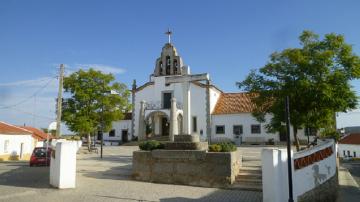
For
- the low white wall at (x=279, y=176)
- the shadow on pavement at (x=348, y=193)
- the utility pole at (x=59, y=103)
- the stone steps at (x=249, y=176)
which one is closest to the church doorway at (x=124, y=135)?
the utility pole at (x=59, y=103)

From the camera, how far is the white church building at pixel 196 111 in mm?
34188

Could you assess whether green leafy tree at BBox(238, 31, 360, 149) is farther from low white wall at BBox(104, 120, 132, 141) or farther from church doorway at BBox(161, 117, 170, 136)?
Result: low white wall at BBox(104, 120, 132, 141)

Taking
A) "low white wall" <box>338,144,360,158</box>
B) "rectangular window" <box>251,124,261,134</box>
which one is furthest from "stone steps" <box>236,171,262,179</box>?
"low white wall" <box>338,144,360,158</box>

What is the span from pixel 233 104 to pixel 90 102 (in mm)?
17613

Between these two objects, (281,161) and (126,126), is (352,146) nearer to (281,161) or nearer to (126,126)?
(126,126)

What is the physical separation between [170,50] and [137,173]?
2295cm

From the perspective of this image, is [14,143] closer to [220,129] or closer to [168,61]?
[168,61]

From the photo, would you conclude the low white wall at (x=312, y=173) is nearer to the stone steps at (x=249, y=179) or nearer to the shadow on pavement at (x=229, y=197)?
the shadow on pavement at (x=229, y=197)

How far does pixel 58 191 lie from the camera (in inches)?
390

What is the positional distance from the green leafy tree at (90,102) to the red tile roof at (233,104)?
13375 millimetres

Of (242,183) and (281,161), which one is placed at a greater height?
(281,161)

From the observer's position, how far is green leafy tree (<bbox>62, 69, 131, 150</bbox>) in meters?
25.6

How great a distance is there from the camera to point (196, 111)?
3638 cm

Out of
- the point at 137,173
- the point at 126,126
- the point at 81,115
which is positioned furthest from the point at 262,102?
the point at 126,126
